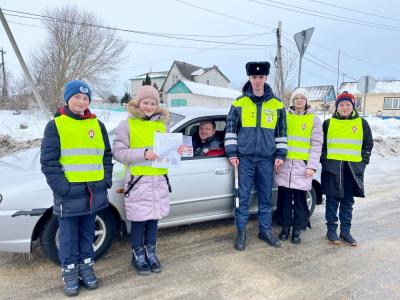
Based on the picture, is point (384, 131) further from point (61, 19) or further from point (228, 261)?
point (61, 19)

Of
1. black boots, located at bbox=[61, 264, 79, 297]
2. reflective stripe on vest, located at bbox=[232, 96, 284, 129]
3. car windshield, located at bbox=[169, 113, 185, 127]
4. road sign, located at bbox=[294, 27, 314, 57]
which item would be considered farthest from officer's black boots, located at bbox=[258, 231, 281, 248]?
road sign, located at bbox=[294, 27, 314, 57]

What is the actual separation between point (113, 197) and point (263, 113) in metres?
1.82

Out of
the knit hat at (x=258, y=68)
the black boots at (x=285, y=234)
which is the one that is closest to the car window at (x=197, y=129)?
the knit hat at (x=258, y=68)

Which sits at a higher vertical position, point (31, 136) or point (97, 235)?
point (31, 136)

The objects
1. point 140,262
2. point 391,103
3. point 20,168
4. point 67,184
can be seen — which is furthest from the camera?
point 391,103

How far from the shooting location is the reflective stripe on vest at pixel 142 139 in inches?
120

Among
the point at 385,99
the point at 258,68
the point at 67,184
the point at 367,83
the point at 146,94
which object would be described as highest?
the point at 385,99

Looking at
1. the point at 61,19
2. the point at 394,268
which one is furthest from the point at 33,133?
the point at 61,19

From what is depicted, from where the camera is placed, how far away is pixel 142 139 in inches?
120

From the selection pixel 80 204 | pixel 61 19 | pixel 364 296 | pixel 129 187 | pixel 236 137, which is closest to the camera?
pixel 80 204

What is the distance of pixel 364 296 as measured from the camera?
9.51ft

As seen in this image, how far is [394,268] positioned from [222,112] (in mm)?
2505

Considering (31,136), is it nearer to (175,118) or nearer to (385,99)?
(175,118)

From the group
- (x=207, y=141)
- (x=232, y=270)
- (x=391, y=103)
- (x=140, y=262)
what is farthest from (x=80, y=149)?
(x=391, y=103)
